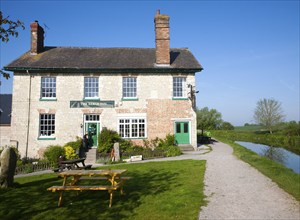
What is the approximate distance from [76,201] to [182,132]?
45.9ft

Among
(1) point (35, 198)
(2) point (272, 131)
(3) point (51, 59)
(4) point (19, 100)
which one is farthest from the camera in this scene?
(2) point (272, 131)

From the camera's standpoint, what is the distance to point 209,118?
59469mm

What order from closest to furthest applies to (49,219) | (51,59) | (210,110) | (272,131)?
(49,219), (51,59), (272,131), (210,110)

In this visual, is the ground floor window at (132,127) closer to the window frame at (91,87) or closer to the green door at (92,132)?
the green door at (92,132)

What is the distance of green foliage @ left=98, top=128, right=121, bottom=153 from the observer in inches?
731

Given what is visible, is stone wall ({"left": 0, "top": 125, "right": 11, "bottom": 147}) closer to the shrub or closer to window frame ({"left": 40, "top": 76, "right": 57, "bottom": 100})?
window frame ({"left": 40, "top": 76, "right": 57, "bottom": 100})

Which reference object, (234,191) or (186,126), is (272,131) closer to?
(186,126)

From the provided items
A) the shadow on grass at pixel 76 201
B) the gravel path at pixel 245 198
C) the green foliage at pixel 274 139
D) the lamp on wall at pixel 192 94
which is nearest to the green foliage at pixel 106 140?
the lamp on wall at pixel 192 94

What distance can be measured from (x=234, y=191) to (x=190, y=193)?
1.64 metres

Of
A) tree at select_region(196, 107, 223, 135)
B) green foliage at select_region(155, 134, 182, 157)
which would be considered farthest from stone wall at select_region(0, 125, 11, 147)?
tree at select_region(196, 107, 223, 135)

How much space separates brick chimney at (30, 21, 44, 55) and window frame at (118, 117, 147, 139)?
10016 millimetres

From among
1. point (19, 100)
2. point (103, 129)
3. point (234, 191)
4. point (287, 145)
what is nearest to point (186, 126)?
point (103, 129)

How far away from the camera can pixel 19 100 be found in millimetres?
19484

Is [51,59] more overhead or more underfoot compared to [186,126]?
more overhead
